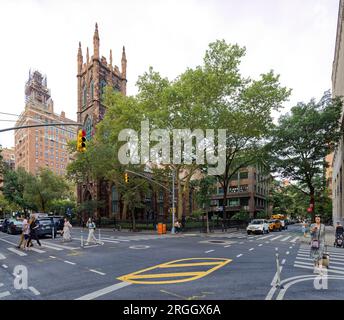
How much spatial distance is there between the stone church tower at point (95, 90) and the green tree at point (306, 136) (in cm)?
3261

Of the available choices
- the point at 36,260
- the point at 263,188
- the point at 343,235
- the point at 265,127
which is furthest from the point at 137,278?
the point at 263,188

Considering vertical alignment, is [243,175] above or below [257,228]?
above

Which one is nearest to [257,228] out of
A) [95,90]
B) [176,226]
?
[176,226]

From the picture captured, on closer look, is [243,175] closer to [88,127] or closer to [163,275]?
[88,127]

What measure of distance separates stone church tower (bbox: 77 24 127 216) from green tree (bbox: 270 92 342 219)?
32.6 m

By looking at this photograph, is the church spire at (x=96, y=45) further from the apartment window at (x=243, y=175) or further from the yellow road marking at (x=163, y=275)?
the yellow road marking at (x=163, y=275)

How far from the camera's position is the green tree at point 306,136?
28984mm

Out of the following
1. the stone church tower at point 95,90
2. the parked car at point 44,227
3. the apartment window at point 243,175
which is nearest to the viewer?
the parked car at point 44,227

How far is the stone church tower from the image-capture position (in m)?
52.4

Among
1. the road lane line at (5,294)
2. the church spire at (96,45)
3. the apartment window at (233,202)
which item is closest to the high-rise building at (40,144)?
the church spire at (96,45)

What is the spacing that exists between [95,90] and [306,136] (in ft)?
134

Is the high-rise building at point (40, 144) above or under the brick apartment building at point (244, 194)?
above

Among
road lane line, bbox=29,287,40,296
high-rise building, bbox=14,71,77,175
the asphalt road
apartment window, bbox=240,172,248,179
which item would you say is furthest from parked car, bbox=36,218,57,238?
high-rise building, bbox=14,71,77,175

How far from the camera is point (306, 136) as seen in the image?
96.5ft
